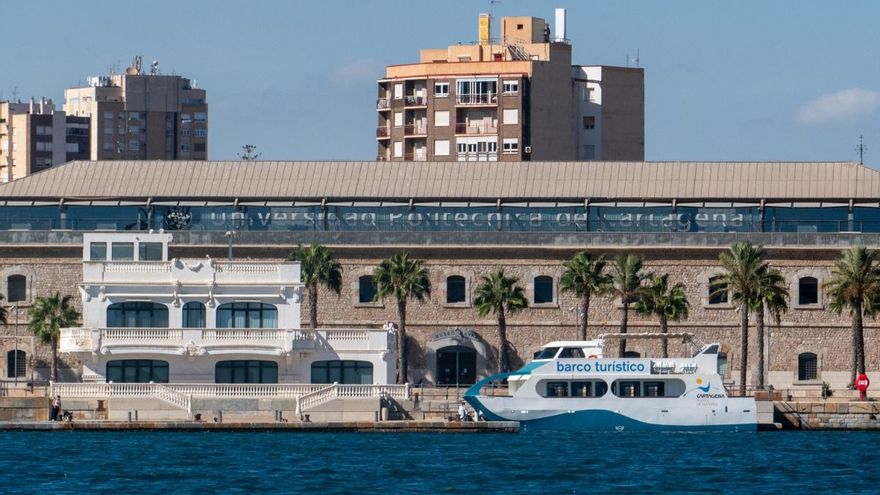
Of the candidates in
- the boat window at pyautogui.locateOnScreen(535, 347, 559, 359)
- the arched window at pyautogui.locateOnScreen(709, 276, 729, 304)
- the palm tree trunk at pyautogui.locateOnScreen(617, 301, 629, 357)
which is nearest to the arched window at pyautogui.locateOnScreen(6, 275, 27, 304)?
the palm tree trunk at pyautogui.locateOnScreen(617, 301, 629, 357)

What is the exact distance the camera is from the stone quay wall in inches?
4021

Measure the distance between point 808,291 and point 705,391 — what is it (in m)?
18.0

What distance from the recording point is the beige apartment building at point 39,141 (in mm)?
188625

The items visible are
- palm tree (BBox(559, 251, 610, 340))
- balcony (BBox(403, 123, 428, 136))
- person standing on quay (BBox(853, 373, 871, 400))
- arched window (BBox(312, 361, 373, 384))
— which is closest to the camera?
arched window (BBox(312, 361, 373, 384))

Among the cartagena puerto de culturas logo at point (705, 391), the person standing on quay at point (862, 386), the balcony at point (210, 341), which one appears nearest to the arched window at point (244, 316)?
the balcony at point (210, 341)

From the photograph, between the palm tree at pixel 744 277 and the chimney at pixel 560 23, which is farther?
the chimney at pixel 560 23

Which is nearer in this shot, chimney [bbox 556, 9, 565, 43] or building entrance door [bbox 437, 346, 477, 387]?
building entrance door [bbox 437, 346, 477, 387]

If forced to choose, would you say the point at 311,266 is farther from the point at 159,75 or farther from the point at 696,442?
the point at 159,75

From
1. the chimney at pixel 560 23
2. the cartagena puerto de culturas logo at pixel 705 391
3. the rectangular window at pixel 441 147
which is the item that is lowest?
the cartagena puerto de culturas logo at pixel 705 391

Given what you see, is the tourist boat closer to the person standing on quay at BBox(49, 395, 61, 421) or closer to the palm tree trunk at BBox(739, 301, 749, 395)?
the palm tree trunk at BBox(739, 301, 749, 395)

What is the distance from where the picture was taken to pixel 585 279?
98.9 metres

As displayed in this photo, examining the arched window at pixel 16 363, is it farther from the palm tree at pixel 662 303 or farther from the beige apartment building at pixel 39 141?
the beige apartment building at pixel 39 141

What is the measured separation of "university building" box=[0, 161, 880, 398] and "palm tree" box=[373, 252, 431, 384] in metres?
1.88

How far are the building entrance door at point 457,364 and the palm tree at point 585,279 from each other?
18.7 feet
